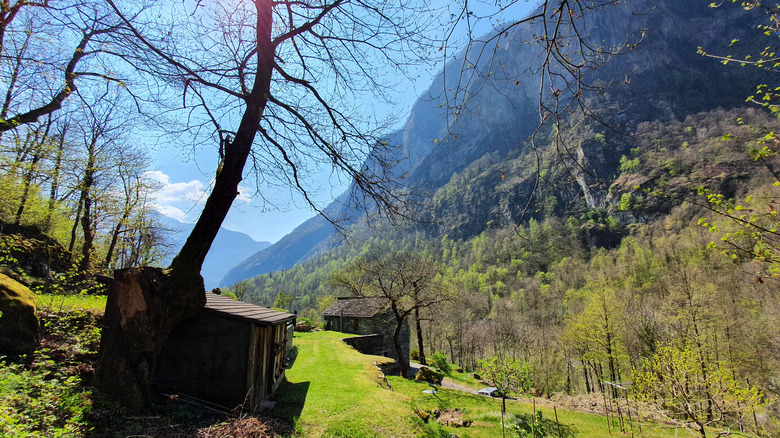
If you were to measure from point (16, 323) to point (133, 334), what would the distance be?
323cm

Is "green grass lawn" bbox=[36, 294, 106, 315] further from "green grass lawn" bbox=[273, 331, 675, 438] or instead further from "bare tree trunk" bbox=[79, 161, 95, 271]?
"bare tree trunk" bbox=[79, 161, 95, 271]

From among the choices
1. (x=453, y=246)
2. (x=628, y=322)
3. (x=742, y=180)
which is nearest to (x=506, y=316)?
(x=628, y=322)

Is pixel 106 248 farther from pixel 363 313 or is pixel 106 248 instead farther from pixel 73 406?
pixel 73 406

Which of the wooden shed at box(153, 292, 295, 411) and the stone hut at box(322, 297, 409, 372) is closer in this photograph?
the wooden shed at box(153, 292, 295, 411)

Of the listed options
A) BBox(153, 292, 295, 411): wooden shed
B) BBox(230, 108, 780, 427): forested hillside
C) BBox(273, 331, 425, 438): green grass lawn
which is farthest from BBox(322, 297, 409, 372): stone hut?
BBox(153, 292, 295, 411): wooden shed

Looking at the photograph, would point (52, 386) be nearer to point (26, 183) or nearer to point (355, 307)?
point (26, 183)

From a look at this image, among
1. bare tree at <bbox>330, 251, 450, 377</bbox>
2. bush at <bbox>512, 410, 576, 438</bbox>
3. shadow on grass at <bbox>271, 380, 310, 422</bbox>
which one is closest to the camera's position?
shadow on grass at <bbox>271, 380, 310, 422</bbox>

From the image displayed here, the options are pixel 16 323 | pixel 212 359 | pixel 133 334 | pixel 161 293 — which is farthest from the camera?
pixel 212 359

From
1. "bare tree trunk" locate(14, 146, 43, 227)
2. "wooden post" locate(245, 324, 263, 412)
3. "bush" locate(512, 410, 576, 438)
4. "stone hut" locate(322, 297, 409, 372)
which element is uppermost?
"bare tree trunk" locate(14, 146, 43, 227)

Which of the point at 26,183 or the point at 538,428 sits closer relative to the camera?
the point at 26,183

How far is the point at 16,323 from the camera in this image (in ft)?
21.4

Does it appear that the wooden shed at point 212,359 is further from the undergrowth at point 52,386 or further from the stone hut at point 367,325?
the stone hut at point 367,325

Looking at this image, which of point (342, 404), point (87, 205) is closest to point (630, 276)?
point (342, 404)

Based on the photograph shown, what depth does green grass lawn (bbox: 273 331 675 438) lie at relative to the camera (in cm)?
841
